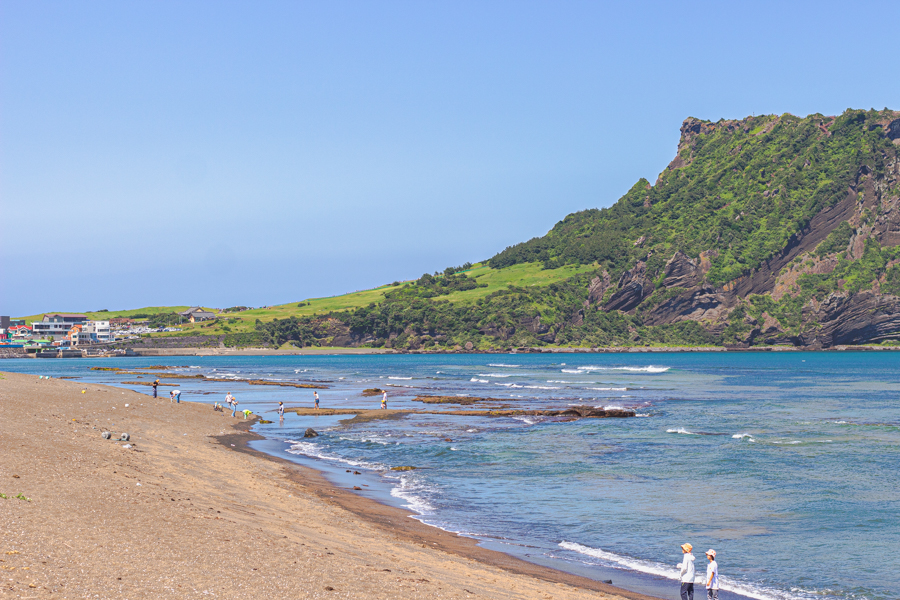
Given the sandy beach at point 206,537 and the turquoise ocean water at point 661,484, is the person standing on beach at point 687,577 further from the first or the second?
the turquoise ocean water at point 661,484

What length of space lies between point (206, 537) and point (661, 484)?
66.5 ft

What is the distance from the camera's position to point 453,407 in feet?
211

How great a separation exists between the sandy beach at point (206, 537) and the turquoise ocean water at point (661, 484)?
2.39 meters

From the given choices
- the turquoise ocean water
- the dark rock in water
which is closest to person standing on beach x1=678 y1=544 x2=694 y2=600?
the turquoise ocean water

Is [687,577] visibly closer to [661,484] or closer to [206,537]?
[206,537]

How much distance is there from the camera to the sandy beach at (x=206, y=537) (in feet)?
42.8

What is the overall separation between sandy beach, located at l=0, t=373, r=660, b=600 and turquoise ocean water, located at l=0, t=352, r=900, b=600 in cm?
239

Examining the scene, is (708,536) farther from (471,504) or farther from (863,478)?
(863,478)

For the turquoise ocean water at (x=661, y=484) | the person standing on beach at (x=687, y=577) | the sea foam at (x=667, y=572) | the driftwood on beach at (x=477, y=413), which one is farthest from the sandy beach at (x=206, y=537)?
the driftwood on beach at (x=477, y=413)

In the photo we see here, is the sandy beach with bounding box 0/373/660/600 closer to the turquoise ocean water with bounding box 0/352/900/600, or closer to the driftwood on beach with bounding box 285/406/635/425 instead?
the turquoise ocean water with bounding box 0/352/900/600

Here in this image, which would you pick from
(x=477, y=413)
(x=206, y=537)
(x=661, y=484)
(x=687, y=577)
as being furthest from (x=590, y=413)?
(x=206, y=537)

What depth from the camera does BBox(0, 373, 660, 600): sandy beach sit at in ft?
42.8

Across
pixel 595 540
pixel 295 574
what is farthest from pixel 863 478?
pixel 295 574

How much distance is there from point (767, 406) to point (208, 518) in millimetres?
57320
